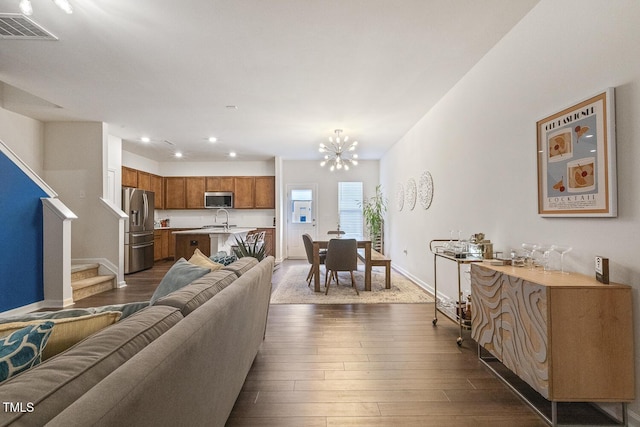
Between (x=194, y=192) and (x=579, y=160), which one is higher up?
(x=194, y=192)

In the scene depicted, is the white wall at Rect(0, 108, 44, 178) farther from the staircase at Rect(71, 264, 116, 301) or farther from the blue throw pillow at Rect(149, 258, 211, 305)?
the blue throw pillow at Rect(149, 258, 211, 305)

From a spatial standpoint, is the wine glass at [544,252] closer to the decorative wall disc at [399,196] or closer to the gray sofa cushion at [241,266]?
the gray sofa cushion at [241,266]

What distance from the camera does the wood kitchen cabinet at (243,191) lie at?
7.87 m

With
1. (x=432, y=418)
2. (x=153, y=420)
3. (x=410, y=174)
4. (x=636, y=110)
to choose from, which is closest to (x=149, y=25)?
(x=153, y=420)

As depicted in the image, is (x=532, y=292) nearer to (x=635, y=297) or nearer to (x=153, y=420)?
(x=635, y=297)

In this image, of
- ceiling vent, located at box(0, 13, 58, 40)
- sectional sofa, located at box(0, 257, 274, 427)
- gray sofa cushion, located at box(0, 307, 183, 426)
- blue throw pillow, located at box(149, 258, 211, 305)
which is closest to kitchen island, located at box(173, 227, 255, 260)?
blue throw pillow, located at box(149, 258, 211, 305)

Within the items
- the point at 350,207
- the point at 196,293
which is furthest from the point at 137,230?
the point at 196,293

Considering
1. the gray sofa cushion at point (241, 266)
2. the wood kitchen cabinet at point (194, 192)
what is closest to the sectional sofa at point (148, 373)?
the gray sofa cushion at point (241, 266)

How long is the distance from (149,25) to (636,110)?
131 inches

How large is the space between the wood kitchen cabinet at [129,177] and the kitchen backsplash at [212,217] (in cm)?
155

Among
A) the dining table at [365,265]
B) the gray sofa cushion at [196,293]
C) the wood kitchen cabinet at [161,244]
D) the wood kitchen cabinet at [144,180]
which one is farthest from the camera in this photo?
the wood kitchen cabinet at [161,244]

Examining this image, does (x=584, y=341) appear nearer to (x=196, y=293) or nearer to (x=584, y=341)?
(x=584, y=341)

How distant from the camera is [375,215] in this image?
284 inches

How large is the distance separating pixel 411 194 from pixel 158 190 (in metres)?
6.59
